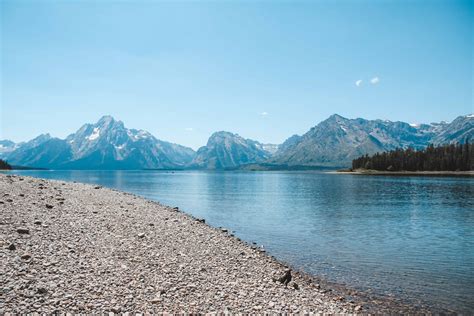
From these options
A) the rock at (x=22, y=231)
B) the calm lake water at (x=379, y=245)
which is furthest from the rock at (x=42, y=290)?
the calm lake water at (x=379, y=245)

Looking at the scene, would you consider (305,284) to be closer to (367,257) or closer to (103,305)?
(367,257)

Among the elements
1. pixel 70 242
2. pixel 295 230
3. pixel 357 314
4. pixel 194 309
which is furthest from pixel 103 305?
pixel 295 230

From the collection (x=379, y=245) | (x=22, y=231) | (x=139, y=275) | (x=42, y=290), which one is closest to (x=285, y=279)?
(x=139, y=275)

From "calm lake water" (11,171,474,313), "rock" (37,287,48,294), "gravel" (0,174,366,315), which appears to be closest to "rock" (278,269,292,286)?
"gravel" (0,174,366,315)

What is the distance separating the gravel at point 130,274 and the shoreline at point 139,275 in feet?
0.14

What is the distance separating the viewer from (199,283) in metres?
16.8

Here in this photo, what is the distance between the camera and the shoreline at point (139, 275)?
1329 cm

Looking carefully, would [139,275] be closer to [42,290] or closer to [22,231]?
[42,290]

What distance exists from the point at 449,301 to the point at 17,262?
76.2 feet

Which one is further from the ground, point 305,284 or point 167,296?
point 167,296

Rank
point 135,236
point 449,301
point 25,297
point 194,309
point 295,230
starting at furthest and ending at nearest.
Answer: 1. point 295,230
2. point 135,236
3. point 449,301
4. point 194,309
5. point 25,297

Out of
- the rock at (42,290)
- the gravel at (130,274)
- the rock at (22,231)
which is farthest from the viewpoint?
the rock at (22,231)

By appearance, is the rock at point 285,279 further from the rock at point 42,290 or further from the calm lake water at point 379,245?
the rock at point 42,290

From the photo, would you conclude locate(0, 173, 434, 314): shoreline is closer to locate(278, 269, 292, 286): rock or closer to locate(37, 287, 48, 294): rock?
locate(37, 287, 48, 294): rock
